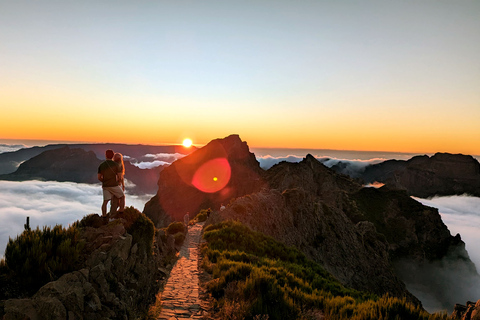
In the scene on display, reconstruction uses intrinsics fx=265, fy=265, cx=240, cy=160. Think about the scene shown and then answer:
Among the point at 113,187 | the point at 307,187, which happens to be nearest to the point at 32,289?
the point at 113,187

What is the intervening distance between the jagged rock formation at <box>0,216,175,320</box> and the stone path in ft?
2.36

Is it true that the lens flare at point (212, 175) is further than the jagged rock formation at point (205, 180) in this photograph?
Yes

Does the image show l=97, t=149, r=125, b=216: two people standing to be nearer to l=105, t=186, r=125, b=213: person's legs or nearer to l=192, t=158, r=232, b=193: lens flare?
l=105, t=186, r=125, b=213: person's legs

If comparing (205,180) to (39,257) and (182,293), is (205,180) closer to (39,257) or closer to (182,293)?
(182,293)

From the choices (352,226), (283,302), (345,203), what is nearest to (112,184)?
(283,302)

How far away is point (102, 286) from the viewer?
5.63 meters

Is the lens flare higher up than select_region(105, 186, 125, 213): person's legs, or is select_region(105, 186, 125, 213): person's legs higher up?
select_region(105, 186, 125, 213): person's legs

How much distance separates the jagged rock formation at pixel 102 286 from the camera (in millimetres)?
4422

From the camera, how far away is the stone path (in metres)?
8.12

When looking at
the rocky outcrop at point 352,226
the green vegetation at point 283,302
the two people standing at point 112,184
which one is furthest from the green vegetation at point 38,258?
the rocky outcrop at point 352,226

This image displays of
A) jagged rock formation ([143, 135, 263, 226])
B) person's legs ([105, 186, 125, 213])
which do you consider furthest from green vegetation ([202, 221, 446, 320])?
jagged rock formation ([143, 135, 263, 226])

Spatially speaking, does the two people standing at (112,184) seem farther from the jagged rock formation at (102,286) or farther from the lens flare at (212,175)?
the lens flare at (212,175)

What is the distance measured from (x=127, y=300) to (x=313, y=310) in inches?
210

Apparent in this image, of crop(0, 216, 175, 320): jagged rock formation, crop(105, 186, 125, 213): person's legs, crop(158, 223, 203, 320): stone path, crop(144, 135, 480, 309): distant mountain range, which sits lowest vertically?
crop(144, 135, 480, 309): distant mountain range
